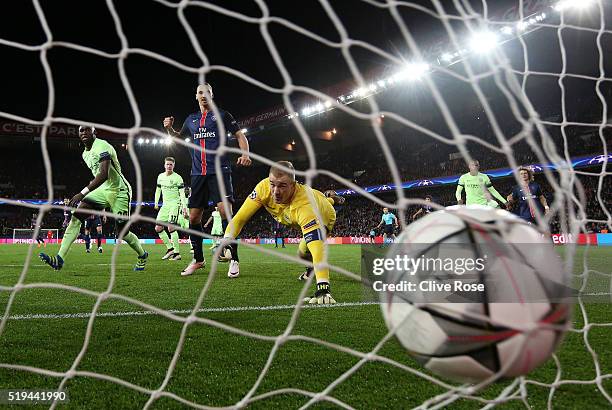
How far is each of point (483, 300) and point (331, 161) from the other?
30796mm

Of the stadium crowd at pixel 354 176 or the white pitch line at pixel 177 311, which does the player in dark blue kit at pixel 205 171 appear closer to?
the white pitch line at pixel 177 311

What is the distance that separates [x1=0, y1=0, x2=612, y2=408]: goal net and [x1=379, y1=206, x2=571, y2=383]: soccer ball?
77mm

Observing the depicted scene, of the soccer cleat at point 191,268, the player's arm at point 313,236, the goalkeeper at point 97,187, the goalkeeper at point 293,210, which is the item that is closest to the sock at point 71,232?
the goalkeeper at point 97,187

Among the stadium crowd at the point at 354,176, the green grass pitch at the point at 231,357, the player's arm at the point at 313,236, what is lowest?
the green grass pitch at the point at 231,357

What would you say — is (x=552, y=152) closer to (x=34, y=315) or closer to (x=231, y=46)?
(x=34, y=315)

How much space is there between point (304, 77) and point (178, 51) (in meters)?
6.70

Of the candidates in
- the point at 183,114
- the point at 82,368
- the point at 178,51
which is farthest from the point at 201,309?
the point at 183,114

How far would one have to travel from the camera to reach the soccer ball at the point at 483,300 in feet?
4.12

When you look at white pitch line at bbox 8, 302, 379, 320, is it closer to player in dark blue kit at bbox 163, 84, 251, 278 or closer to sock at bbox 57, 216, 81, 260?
player in dark blue kit at bbox 163, 84, 251, 278

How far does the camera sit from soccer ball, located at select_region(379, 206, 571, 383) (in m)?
1.26

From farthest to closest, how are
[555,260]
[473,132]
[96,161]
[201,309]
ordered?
[473,132] < [96,161] < [201,309] < [555,260]

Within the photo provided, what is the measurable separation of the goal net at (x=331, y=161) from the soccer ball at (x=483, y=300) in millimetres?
77

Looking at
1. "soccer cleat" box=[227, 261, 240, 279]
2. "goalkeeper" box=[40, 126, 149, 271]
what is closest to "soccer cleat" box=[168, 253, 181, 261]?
"goalkeeper" box=[40, 126, 149, 271]

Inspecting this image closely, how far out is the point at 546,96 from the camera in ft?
71.3
